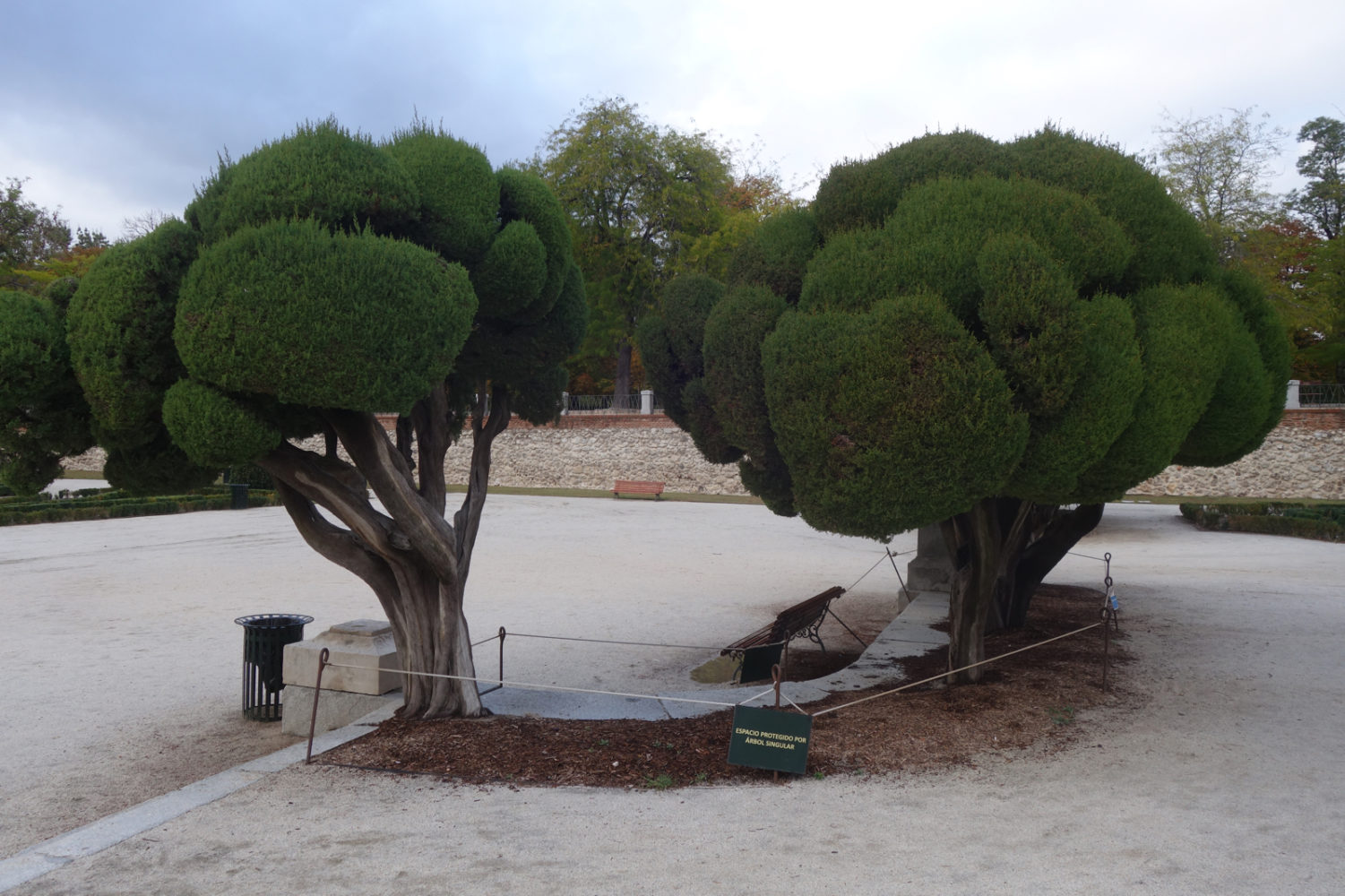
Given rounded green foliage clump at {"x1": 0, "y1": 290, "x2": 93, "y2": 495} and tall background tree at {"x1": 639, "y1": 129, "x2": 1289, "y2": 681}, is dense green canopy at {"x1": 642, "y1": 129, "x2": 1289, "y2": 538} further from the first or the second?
rounded green foliage clump at {"x1": 0, "y1": 290, "x2": 93, "y2": 495}

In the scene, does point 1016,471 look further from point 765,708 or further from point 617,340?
→ point 617,340

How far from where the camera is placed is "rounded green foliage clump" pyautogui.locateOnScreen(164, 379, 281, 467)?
210 inches

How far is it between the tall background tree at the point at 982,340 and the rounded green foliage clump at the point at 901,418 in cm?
1

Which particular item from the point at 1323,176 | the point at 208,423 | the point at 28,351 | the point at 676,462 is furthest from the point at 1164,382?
the point at 1323,176

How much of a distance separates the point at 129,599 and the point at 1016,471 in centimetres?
1281

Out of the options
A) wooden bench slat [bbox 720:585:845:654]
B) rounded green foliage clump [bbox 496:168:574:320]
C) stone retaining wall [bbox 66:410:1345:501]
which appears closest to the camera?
rounded green foliage clump [bbox 496:168:574:320]

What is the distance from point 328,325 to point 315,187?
1.06 meters

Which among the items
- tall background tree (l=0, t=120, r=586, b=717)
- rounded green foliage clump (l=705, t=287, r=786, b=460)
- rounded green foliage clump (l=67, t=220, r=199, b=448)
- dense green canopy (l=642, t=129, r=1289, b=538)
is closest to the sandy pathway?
tall background tree (l=0, t=120, r=586, b=717)

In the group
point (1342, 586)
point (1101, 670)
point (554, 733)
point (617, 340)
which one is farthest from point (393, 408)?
point (617, 340)

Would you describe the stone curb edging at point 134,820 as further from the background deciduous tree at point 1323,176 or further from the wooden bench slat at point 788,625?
the background deciduous tree at point 1323,176

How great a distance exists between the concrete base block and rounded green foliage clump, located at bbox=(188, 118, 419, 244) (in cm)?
371

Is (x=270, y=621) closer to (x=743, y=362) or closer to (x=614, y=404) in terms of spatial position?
(x=743, y=362)

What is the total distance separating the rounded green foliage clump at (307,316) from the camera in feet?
17.1

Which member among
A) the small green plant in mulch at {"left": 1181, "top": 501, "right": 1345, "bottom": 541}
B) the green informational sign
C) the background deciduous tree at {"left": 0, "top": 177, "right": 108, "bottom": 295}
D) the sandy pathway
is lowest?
the sandy pathway
